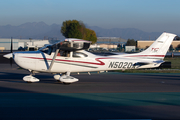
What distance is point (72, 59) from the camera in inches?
461

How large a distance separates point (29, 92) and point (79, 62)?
136 inches

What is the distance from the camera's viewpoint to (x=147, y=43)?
86688 millimetres

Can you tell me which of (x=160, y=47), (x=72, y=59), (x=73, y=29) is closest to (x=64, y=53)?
(x=72, y=59)

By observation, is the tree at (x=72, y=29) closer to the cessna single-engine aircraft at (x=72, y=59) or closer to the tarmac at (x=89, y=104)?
the cessna single-engine aircraft at (x=72, y=59)

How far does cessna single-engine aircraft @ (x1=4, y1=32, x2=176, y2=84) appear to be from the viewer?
440 inches

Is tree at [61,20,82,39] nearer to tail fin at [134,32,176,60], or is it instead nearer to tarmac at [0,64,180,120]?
tail fin at [134,32,176,60]

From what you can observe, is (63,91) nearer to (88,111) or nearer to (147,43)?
(88,111)

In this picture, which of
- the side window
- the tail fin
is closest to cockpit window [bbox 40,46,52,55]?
the side window

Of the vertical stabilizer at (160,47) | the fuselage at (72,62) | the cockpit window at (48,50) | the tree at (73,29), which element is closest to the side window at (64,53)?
the fuselage at (72,62)

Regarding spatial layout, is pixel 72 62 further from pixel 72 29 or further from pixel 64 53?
pixel 72 29

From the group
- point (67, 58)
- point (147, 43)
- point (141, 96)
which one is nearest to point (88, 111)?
point (141, 96)

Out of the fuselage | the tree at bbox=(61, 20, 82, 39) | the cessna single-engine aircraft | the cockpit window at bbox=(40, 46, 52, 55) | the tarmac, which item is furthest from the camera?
the tree at bbox=(61, 20, 82, 39)

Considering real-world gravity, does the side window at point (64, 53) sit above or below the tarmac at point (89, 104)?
above

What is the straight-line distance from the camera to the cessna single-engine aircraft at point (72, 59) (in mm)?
11185
